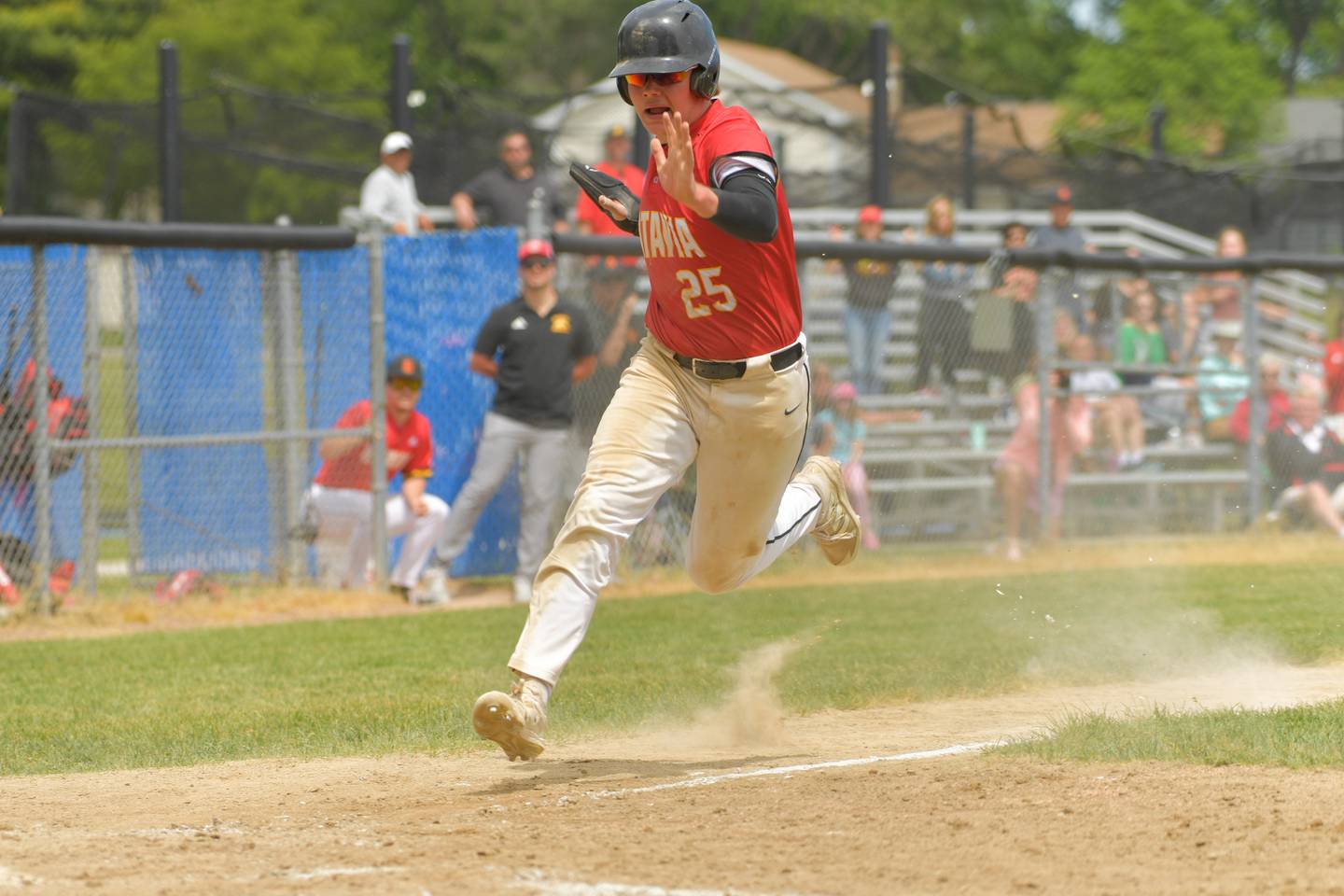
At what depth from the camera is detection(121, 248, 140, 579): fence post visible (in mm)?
11305

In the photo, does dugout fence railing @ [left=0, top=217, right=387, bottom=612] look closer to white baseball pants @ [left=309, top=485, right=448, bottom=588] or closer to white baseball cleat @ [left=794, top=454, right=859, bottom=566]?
white baseball pants @ [left=309, top=485, right=448, bottom=588]

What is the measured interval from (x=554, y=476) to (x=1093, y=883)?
7.74 meters

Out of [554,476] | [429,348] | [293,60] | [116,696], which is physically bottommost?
[116,696]

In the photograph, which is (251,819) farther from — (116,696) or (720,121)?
(116,696)

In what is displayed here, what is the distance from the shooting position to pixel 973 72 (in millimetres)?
63750

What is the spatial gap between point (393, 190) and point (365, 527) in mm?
2713

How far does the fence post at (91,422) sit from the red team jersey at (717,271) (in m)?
5.91

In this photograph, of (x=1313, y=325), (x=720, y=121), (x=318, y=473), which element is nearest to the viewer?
(x=720, y=121)

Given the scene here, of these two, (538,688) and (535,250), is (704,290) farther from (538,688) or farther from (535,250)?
(535,250)

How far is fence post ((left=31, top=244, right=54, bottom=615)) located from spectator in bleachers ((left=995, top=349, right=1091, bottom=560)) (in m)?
6.83

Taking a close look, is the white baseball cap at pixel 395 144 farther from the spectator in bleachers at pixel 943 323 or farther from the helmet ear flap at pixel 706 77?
the helmet ear flap at pixel 706 77

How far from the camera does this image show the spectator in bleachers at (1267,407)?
1474 centimetres

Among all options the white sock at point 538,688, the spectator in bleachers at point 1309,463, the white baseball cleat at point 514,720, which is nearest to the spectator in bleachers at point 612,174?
the spectator in bleachers at point 1309,463

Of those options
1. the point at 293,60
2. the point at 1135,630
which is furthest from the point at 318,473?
the point at 293,60
